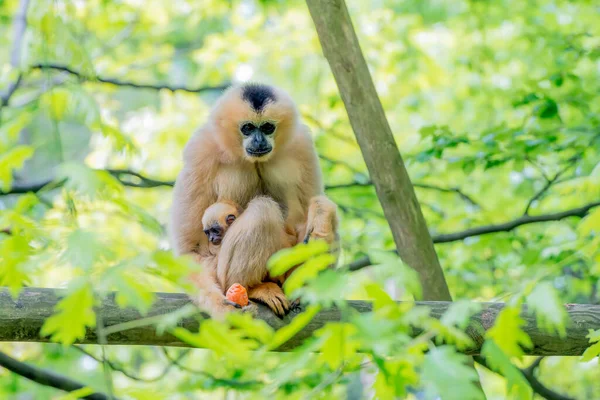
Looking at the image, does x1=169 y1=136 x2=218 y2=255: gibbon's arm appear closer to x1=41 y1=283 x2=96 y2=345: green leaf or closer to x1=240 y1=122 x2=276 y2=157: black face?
x1=240 y1=122 x2=276 y2=157: black face

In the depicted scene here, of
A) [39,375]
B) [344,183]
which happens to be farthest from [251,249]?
[344,183]

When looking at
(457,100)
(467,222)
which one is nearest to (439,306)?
(467,222)

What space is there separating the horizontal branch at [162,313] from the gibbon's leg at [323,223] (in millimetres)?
887

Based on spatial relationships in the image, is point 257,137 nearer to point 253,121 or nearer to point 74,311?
point 253,121

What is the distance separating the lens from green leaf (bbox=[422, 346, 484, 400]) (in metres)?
1.95

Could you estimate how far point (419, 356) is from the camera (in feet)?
7.12

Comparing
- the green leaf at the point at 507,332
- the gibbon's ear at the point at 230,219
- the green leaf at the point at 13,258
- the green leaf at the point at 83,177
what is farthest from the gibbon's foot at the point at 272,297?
Result: the green leaf at the point at 507,332

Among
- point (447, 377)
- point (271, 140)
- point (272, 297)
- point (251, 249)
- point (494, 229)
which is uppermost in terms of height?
point (271, 140)

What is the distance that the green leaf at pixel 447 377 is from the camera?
195 centimetres

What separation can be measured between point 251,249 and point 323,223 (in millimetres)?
608

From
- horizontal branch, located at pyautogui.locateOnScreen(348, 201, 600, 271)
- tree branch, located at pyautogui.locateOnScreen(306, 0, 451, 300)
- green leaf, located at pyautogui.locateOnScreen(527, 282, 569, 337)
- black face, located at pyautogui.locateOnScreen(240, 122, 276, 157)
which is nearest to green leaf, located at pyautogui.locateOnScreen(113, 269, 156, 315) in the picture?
green leaf, located at pyautogui.locateOnScreen(527, 282, 569, 337)

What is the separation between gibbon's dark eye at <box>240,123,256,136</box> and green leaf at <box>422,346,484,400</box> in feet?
13.6

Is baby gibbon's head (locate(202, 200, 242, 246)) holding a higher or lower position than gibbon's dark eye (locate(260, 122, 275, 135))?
lower

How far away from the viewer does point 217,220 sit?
5375mm
